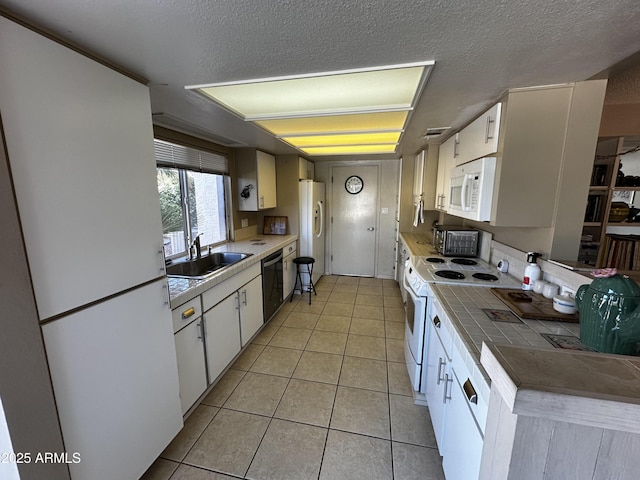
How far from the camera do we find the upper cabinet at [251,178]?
10.9ft

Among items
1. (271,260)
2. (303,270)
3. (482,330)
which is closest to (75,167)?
(482,330)

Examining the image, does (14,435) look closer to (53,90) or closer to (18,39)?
(53,90)

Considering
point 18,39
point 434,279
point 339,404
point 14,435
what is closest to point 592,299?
point 434,279

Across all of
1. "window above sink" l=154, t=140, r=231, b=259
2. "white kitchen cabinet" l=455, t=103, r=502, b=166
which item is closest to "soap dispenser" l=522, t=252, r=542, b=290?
"white kitchen cabinet" l=455, t=103, r=502, b=166

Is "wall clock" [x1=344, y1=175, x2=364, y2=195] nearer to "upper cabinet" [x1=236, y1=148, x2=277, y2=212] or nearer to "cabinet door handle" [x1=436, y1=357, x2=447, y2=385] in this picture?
"upper cabinet" [x1=236, y1=148, x2=277, y2=212]

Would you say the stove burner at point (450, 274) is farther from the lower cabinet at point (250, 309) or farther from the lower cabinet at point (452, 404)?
the lower cabinet at point (250, 309)

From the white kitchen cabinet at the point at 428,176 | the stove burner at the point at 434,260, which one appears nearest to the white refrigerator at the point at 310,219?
the white kitchen cabinet at the point at 428,176

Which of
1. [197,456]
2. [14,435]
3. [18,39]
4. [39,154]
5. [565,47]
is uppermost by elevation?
[565,47]

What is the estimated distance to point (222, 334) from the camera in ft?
6.94

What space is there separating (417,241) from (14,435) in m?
3.47

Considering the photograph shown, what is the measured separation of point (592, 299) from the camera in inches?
38.7

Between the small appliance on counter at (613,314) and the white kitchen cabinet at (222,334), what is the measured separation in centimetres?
206

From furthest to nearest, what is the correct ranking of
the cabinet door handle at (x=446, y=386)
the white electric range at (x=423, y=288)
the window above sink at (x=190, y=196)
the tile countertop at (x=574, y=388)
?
1. the window above sink at (x=190, y=196)
2. the white electric range at (x=423, y=288)
3. the cabinet door handle at (x=446, y=386)
4. the tile countertop at (x=574, y=388)

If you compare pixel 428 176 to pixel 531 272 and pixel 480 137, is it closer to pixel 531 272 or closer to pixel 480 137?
pixel 480 137
